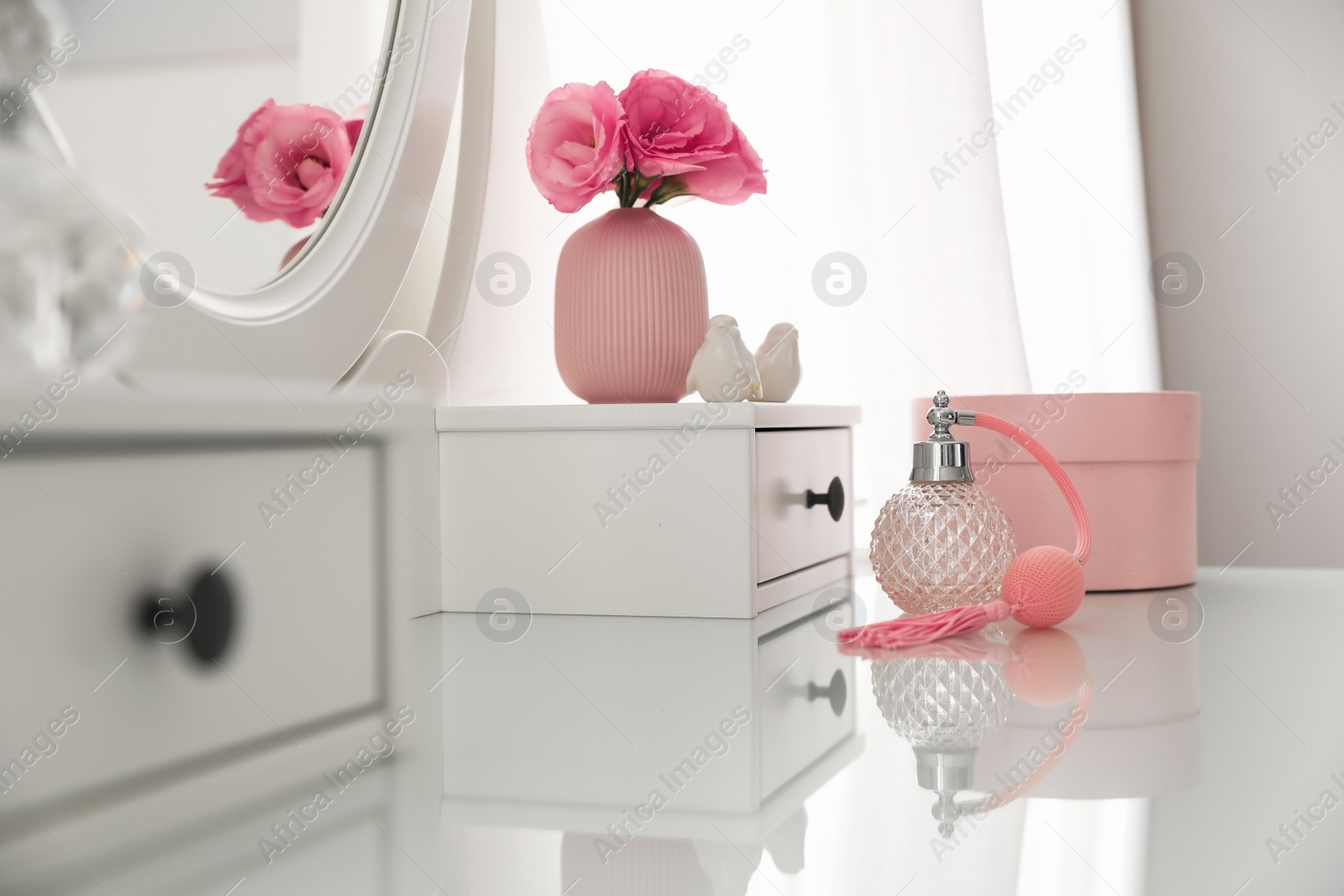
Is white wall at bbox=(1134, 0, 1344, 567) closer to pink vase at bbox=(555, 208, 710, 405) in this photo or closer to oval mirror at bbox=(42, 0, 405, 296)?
pink vase at bbox=(555, 208, 710, 405)

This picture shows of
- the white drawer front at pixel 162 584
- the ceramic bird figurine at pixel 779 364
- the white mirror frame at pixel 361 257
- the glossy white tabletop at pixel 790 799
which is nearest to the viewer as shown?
the glossy white tabletop at pixel 790 799

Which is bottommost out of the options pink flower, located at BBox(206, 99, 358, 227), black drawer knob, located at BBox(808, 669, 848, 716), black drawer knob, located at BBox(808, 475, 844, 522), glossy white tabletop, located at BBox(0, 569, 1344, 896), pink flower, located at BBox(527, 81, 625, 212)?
black drawer knob, located at BBox(808, 669, 848, 716)

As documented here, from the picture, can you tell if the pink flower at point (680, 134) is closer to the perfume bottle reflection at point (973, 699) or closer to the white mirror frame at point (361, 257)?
the white mirror frame at point (361, 257)

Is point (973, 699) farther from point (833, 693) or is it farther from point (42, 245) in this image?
point (42, 245)

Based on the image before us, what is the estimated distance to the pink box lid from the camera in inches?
39.6

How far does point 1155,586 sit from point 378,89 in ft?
2.76

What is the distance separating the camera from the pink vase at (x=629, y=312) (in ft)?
3.36

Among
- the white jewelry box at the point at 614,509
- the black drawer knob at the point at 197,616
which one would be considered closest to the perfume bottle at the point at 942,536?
the white jewelry box at the point at 614,509

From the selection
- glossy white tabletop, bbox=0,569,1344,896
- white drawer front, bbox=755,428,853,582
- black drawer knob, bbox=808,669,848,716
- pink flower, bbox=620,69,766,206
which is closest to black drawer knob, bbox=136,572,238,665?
glossy white tabletop, bbox=0,569,1344,896

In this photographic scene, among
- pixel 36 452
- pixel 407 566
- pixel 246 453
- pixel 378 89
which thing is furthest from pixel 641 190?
pixel 36 452

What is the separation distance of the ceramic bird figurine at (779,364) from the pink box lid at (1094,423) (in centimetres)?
17

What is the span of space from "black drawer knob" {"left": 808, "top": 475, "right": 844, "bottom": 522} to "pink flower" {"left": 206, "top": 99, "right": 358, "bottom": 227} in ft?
1.62

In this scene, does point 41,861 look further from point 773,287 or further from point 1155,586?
point 773,287

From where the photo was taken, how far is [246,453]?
64 centimetres
